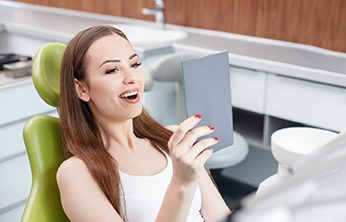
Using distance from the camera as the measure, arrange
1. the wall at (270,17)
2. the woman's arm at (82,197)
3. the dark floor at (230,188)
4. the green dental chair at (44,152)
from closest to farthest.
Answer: the woman's arm at (82,197)
the green dental chair at (44,152)
the wall at (270,17)
the dark floor at (230,188)

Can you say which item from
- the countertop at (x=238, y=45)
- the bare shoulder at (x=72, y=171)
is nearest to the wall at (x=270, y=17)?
the countertop at (x=238, y=45)

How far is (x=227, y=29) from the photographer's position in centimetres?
254

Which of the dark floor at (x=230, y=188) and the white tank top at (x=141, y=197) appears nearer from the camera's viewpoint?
the white tank top at (x=141, y=197)

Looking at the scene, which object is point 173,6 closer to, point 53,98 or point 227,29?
point 227,29

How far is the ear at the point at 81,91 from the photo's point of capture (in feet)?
3.55

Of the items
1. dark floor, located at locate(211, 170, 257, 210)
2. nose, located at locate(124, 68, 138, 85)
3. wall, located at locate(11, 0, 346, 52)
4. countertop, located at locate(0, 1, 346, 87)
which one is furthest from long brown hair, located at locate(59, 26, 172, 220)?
dark floor, located at locate(211, 170, 257, 210)

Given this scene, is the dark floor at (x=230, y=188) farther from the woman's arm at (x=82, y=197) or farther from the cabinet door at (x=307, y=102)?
the woman's arm at (x=82, y=197)

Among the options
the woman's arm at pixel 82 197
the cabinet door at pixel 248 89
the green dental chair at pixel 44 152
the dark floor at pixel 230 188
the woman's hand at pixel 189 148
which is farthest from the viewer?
Result: the dark floor at pixel 230 188

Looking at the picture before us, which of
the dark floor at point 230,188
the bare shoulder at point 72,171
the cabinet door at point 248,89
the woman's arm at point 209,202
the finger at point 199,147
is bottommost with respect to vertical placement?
the dark floor at point 230,188

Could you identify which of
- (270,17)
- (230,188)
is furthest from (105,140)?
(230,188)

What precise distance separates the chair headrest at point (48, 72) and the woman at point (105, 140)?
0.14m

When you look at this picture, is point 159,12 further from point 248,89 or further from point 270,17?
point 248,89

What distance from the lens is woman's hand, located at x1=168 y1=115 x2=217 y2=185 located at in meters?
0.78

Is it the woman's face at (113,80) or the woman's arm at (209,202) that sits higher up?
the woman's face at (113,80)
